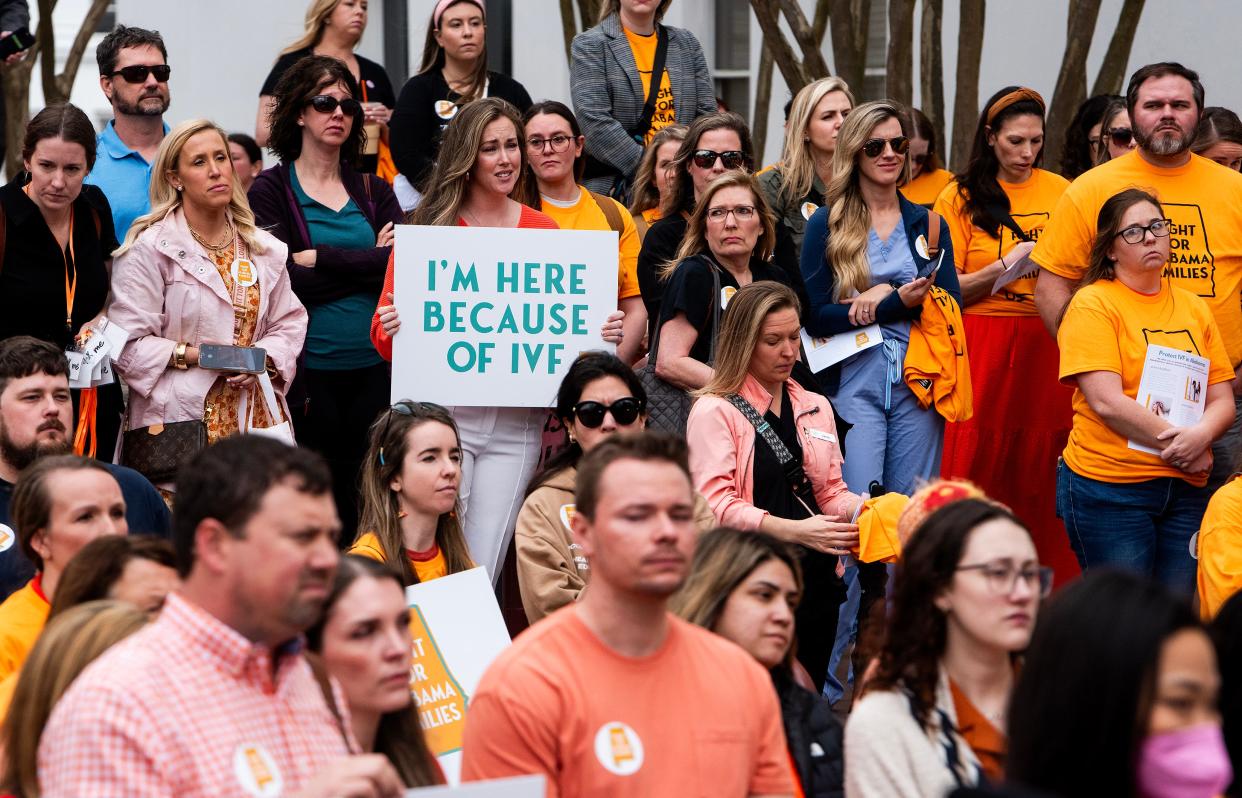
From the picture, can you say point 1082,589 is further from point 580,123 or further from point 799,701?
point 580,123

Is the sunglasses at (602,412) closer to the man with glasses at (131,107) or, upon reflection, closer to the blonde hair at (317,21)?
the man with glasses at (131,107)

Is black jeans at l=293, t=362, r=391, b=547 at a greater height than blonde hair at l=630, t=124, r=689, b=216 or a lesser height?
lesser

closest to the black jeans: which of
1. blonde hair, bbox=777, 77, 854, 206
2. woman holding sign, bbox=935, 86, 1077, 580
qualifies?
blonde hair, bbox=777, 77, 854, 206

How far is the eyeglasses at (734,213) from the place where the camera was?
7.48m

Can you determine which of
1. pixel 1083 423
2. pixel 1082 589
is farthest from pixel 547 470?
pixel 1082 589

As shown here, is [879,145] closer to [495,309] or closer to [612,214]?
[612,214]

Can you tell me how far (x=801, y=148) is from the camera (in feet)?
28.8

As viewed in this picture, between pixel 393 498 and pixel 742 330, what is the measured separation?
1492mm

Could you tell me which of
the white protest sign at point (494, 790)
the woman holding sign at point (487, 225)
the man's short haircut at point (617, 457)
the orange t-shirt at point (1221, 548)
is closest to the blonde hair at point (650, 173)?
the woman holding sign at point (487, 225)

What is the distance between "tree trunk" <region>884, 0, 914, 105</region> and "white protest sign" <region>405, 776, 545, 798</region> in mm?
8283

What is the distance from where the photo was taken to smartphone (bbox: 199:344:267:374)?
23.5 ft

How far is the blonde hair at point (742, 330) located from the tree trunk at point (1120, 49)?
4.84 metres

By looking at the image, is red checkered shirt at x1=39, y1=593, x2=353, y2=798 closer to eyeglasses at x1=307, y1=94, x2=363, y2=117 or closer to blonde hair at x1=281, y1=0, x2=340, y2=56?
eyeglasses at x1=307, y1=94, x2=363, y2=117

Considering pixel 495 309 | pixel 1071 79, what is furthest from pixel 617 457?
pixel 1071 79
